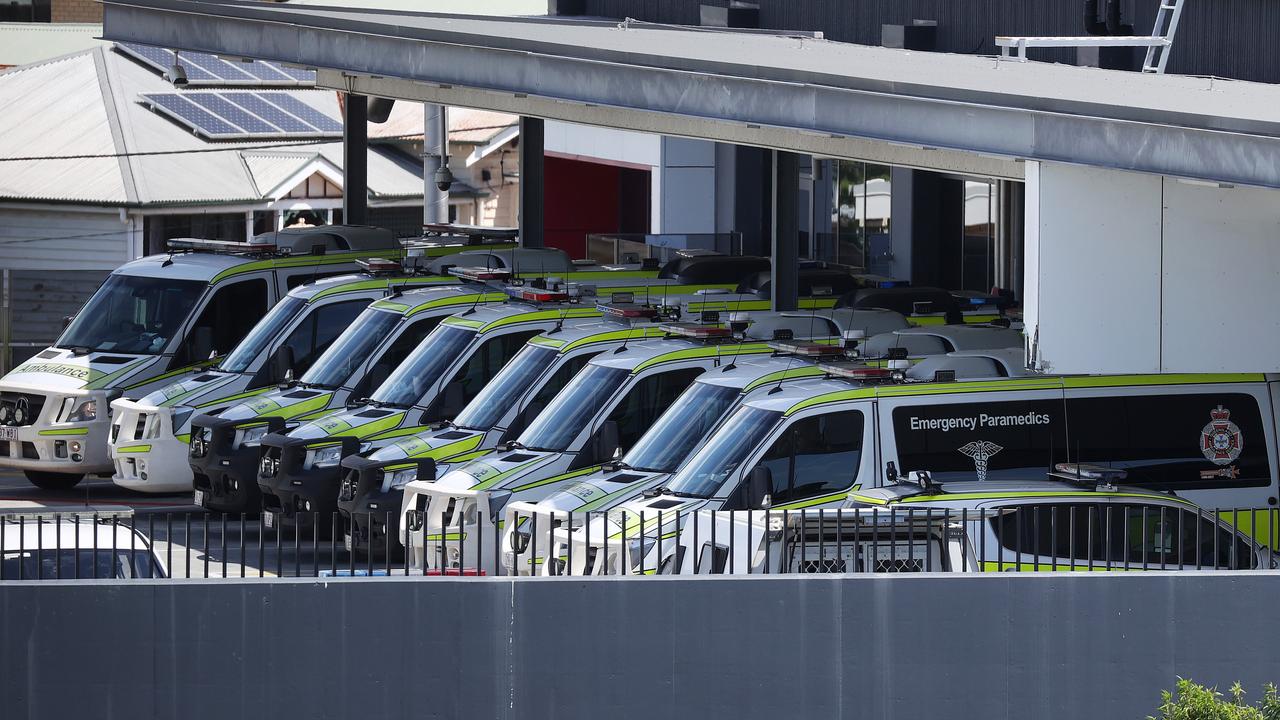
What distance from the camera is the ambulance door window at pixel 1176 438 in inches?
547

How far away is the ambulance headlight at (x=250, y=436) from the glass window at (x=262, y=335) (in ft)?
6.37

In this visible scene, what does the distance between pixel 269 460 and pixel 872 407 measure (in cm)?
644

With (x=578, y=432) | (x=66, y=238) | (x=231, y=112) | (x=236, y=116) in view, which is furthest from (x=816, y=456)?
(x=231, y=112)

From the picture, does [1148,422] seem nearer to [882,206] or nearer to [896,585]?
[896,585]

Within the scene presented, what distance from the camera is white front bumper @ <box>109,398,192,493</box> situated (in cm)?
1959

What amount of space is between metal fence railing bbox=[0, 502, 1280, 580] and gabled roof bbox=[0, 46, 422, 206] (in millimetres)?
26712

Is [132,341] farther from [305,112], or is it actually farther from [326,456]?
[305,112]

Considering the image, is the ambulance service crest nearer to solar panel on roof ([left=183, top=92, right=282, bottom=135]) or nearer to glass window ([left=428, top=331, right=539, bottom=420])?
glass window ([left=428, top=331, right=539, bottom=420])

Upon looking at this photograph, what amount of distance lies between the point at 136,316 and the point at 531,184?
24.6ft

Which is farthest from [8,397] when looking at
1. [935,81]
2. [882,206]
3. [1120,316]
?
[882,206]

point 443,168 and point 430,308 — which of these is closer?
point 430,308

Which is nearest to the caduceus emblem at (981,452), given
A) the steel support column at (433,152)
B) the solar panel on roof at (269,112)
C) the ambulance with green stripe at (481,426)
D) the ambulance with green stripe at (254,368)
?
the ambulance with green stripe at (481,426)

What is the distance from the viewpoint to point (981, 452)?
13.6 m

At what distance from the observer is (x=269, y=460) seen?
17.8 metres
